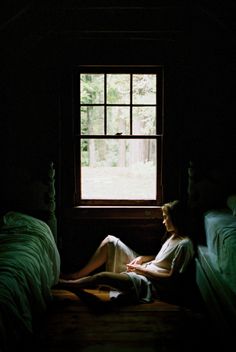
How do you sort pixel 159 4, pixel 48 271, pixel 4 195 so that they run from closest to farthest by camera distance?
1. pixel 48 271
2. pixel 159 4
3. pixel 4 195

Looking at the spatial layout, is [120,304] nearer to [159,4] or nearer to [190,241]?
[190,241]

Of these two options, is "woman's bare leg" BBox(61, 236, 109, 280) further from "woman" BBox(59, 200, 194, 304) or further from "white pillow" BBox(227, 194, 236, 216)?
"white pillow" BBox(227, 194, 236, 216)

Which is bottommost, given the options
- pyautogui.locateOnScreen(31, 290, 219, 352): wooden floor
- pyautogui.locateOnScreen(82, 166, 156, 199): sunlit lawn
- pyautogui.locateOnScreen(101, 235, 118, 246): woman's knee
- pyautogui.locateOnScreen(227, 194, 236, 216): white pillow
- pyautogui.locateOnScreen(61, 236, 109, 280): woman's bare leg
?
pyautogui.locateOnScreen(31, 290, 219, 352): wooden floor

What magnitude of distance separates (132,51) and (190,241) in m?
1.97

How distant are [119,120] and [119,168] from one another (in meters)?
0.49

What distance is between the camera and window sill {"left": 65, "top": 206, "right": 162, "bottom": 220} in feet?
14.2

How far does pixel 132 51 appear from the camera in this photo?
4.23 metres

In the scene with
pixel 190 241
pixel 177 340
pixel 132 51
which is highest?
pixel 132 51

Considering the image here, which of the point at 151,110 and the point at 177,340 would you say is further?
the point at 151,110

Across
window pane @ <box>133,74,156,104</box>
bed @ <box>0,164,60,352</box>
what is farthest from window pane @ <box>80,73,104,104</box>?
bed @ <box>0,164,60,352</box>

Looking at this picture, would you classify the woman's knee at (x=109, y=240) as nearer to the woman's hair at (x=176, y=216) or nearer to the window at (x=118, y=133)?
the window at (x=118, y=133)

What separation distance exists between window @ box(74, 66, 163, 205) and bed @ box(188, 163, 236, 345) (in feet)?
1.58

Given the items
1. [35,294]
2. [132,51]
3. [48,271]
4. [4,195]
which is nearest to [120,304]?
[48,271]

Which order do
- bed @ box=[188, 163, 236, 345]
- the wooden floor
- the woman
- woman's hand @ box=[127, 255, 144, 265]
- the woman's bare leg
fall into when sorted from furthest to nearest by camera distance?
the woman's bare leg < woman's hand @ box=[127, 255, 144, 265] < the woman < the wooden floor < bed @ box=[188, 163, 236, 345]
